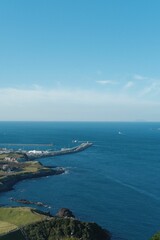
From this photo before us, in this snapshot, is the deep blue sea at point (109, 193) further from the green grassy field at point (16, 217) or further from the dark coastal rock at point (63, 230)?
the green grassy field at point (16, 217)

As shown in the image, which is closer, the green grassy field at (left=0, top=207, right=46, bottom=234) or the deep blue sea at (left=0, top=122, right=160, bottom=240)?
the green grassy field at (left=0, top=207, right=46, bottom=234)

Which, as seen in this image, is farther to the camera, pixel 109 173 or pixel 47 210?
pixel 109 173

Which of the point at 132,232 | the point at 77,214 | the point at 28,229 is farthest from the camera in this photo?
the point at 77,214

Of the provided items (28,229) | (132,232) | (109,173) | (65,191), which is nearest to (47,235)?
(28,229)

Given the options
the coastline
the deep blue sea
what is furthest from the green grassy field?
the coastline

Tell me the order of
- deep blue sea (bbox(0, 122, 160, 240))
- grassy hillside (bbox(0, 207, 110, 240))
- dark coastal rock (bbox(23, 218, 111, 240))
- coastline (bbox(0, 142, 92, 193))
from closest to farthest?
grassy hillside (bbox(0, 207, 110, 240)), dark coastal rock (bbox(23, 218, 111, 240)), deep blue sea (bbox(0, 122, 160, 240)), coastline (bbox(0, 142, 92, 193))

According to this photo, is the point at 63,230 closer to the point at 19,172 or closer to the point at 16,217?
the point at 16,217

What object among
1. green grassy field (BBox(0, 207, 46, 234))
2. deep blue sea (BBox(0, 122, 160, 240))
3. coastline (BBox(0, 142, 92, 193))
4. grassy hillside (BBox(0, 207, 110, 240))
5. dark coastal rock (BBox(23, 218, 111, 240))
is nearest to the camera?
→ grassy hillside (BBox(0, 207, 110, 240))

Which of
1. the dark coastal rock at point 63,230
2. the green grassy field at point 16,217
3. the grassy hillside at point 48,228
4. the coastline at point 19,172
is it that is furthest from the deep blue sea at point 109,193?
the green grassy field at point 16,217

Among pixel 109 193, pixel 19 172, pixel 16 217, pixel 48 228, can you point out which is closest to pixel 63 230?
pixel 48 228

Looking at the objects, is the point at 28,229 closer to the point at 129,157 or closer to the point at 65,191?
the point at 65,191

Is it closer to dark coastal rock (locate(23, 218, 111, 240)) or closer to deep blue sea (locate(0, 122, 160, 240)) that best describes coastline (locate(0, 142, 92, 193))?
deep blue sea (locate(0, 122, 160, 240))
